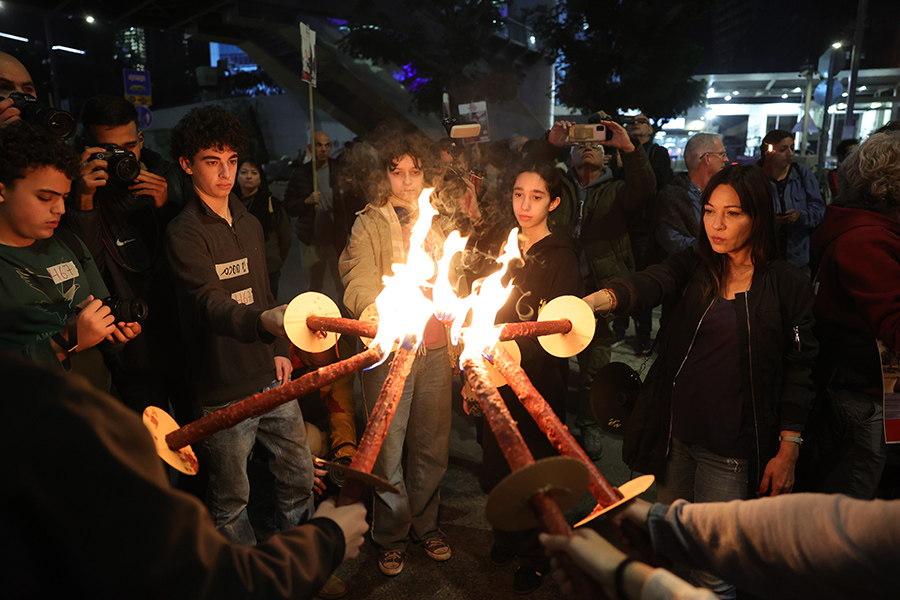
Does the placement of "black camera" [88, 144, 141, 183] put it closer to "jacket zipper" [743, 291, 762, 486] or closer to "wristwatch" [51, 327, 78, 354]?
"wristwatch" [51, 327, 78, 354]

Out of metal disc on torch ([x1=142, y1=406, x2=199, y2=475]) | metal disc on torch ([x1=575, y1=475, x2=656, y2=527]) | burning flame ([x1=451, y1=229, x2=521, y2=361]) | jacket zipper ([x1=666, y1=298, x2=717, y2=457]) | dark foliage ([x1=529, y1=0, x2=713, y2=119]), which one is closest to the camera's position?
metal disc on torch ([x1=575, y1=475, x2=656, y2=527])

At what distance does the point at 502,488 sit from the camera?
104cm

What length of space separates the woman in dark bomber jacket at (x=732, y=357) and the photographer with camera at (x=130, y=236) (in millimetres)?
2495

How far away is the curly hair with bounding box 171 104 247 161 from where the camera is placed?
2.66 metres

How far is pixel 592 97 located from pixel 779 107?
754 inches

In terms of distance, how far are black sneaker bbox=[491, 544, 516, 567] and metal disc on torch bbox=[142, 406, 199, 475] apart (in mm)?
2172

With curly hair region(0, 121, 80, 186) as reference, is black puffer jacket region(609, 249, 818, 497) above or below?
below

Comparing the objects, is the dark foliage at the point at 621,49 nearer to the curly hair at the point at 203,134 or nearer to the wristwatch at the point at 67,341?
the curly hair at the point at 203,134

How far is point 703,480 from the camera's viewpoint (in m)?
2.43

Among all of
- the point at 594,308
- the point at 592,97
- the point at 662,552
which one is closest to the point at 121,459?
the point at 662,552

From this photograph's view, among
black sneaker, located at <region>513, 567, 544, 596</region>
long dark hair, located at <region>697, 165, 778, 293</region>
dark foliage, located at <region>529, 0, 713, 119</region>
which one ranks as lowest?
black sneaker, located at <region>513, 567, 544, 596</region>

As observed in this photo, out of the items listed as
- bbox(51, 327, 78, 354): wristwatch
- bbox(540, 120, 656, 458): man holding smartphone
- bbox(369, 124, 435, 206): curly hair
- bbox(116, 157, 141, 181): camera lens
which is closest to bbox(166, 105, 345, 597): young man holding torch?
bbox(116, 157, 141, 181): camera lens

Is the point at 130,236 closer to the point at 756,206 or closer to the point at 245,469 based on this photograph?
the point at 245,469

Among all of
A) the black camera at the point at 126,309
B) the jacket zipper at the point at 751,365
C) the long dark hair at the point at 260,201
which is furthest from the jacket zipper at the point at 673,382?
the long dark hair at the point at 260,201
